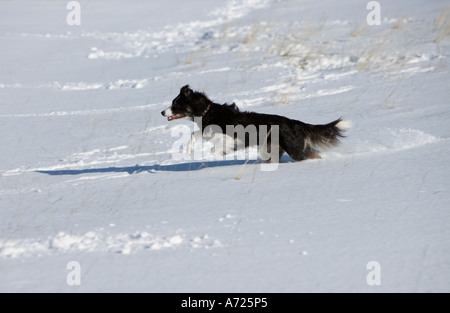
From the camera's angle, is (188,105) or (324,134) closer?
(324,134)

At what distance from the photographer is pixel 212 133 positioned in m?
5.54

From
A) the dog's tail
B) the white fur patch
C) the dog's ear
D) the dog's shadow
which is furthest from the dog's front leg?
the white fur patch

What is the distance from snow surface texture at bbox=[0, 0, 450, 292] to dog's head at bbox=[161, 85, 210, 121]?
492 millimetres

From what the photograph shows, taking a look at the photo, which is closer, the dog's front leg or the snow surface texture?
the snow surface texture

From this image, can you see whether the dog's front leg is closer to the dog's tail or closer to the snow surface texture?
the snow surface texture

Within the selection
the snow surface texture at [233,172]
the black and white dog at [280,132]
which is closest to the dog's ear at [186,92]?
the black and white dog at [280,132]

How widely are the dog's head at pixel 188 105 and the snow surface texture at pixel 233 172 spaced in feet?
1.61

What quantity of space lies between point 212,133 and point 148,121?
168 centimetres

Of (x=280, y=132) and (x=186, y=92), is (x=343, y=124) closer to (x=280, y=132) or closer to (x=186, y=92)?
(x=280, y=132)

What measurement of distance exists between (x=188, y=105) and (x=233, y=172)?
1.23 m

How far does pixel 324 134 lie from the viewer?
533 centimetres

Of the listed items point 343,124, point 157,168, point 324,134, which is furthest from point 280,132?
point 157,168

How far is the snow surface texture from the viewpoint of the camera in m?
2.82
